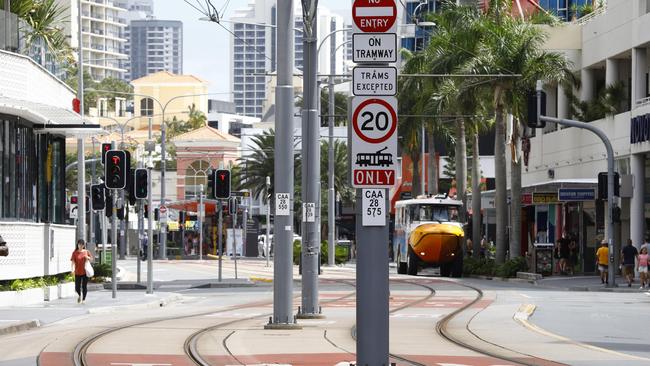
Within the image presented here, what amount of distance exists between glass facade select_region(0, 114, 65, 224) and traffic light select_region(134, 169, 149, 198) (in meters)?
2.87

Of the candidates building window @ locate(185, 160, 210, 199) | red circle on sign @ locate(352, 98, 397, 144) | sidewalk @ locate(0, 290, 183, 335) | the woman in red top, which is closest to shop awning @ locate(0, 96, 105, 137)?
the woman in red top

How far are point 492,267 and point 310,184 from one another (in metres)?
32.7

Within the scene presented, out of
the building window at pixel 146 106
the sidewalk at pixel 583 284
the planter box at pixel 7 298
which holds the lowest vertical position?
the sidewalk at pixel 583 284

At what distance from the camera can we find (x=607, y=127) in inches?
2361

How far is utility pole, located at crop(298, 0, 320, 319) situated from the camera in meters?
27.6

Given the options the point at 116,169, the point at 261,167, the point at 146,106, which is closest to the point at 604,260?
the point at 116,169

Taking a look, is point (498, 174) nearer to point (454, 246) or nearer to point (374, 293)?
point (454, 246)

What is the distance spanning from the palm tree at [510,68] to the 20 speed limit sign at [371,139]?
43364 millimetres

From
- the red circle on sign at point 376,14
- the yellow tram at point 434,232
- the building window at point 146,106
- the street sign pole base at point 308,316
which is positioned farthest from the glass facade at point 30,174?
the building window at point 146,106

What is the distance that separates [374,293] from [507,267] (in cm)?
4424

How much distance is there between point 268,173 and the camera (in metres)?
106

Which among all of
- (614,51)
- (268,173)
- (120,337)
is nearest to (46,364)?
(120,337)

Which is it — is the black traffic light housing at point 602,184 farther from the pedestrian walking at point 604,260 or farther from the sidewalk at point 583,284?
the pedestrian walking at point 604,260

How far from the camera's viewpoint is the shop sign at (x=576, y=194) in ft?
178
